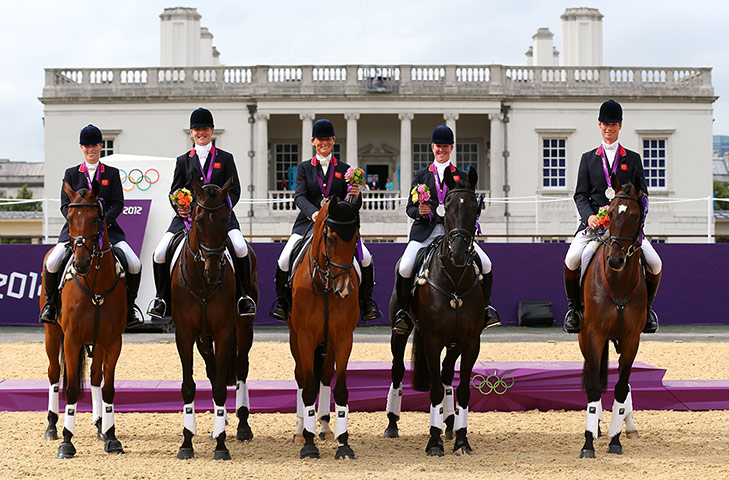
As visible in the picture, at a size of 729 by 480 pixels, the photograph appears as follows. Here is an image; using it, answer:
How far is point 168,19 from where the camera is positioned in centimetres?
4081

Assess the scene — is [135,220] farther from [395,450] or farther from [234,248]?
[395,450]

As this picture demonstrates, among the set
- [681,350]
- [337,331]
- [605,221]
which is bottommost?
[681,350]

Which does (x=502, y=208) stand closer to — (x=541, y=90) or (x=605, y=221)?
(x=541, y=90)

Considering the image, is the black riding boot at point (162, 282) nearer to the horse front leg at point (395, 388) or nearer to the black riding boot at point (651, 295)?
the horse front leg at point (395, 388)

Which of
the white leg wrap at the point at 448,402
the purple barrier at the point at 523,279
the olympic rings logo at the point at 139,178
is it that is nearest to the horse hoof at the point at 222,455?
the white leg wrap at the point at 448,402

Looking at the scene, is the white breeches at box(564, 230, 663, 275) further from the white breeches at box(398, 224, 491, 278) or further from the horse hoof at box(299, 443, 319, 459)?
the horse hoof at box(299, 443, 319, 459)

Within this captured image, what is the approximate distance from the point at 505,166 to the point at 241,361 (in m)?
28.1

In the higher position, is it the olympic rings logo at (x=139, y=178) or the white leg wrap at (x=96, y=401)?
the olympic rings logo at (x=139, y=178)

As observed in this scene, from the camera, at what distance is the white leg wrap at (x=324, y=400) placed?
820cm

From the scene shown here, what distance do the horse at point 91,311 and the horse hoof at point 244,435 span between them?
3.79 ft

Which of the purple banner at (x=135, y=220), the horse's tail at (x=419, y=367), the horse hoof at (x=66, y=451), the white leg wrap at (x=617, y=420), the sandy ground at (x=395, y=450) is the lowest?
the sandy ground at (x=395, y=450)

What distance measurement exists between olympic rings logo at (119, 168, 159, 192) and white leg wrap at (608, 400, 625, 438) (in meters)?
13.1

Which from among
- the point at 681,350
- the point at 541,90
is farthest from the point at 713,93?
the point at 681,350

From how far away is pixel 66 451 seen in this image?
7.44 meters
